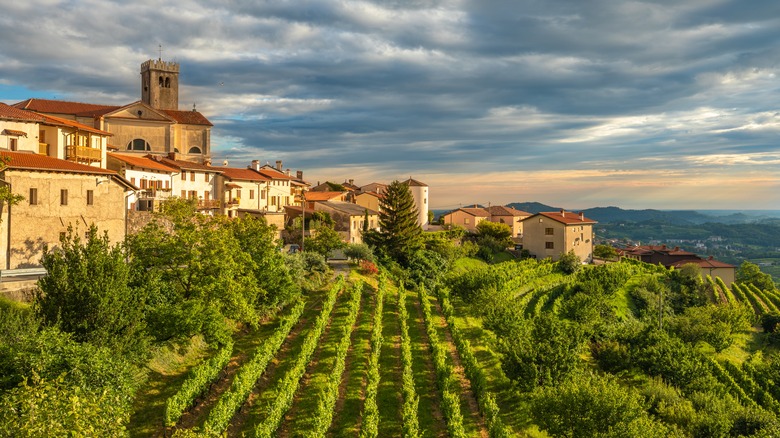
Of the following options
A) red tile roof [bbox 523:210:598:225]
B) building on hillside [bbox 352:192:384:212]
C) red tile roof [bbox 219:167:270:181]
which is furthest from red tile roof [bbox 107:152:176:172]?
red tile roof [bbox 523:210:598:225]

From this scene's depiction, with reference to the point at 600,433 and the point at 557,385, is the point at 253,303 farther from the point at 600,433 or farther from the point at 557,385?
the point at 600,433

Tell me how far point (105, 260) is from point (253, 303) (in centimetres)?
1219

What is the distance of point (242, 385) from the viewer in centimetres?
2445

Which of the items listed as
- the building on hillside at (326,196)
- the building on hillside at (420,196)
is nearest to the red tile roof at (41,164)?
the building on hillside at (326,196)

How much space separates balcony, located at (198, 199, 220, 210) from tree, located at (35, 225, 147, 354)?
126 ft

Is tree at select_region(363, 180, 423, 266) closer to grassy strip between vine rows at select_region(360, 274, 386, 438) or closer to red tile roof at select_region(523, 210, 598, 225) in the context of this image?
grassy strip between vine rows at select_region(360, 274, 386, 438)

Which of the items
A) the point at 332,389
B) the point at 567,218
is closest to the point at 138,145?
the point at 332,389

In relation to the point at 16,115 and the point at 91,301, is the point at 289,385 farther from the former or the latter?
the point at 16,115

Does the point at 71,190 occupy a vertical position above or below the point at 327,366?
above

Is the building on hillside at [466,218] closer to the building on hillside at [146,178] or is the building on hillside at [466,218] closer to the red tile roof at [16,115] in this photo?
the building on hillside at [146,178]

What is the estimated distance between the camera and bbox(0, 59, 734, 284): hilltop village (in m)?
36.5

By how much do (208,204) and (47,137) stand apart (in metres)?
20.0

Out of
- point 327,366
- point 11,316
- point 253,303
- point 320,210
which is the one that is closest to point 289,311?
point 253,303

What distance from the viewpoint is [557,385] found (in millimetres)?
31062
